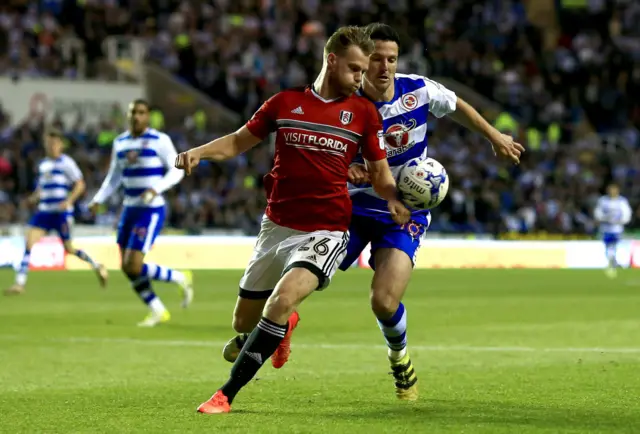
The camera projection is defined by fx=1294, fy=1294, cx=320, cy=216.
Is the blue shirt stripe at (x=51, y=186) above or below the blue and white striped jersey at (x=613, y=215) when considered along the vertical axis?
above

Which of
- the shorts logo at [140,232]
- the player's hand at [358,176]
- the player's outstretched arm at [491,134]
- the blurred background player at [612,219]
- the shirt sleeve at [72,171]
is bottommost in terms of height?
the blurred background player at [612,219]

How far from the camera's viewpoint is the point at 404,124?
8.18 metres

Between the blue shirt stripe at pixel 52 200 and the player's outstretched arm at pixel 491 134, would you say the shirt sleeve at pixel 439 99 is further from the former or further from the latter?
the blue shirt stripe at pixel 52 200

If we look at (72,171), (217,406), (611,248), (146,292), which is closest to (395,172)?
(217,406)

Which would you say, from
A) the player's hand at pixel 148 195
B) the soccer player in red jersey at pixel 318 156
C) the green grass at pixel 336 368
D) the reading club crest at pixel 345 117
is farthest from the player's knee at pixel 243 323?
the player's hand at pixel 148 195

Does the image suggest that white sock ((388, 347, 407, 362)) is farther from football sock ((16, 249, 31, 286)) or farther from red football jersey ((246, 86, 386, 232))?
football sock ((16, 249, 31, 286))

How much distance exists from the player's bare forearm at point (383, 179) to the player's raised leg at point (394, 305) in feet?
2.07

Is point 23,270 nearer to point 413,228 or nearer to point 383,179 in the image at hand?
point 413,228

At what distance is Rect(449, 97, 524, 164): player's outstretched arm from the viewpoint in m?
8.12

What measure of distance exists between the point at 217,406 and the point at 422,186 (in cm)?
182

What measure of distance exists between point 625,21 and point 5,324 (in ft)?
102

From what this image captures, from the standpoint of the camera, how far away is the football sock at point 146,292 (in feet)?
45.8

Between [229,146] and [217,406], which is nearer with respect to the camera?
[217,406]

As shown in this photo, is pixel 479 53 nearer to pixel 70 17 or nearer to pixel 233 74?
pixel 233 74
